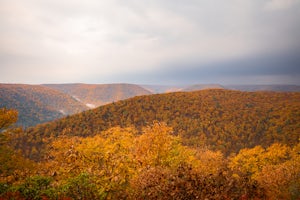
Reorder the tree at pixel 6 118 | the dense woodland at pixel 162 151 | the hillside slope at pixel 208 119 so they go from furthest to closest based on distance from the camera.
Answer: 1. the hillside slope at pixel 208 119
2. the tree at pixel 6 118
3. the dense woodland at pixel 162 151

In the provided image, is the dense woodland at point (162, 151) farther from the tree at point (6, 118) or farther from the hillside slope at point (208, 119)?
the hillside slope at point (208, 119)

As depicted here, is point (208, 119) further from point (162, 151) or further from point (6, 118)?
point (6, 118)

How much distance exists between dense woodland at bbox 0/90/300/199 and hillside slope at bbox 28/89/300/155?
64 centimetres

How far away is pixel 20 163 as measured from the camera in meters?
37.0

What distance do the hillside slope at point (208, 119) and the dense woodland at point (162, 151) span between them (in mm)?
636

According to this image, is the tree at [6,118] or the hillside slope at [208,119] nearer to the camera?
the tree at [6,118]

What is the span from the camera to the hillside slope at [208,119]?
129 meters

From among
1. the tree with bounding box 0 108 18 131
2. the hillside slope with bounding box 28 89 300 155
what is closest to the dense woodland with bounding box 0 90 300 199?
the tree with bounding box 0 108 18 131

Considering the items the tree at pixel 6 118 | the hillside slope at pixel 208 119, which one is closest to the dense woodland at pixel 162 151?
the tree at pixel 6 118

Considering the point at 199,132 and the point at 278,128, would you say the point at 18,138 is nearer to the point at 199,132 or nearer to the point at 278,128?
the point at 199,132

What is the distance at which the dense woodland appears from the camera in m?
15.1

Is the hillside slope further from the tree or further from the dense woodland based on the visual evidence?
the tree

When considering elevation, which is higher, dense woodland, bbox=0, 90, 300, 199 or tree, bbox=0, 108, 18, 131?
tree, bbox=0, 108, 18, 131

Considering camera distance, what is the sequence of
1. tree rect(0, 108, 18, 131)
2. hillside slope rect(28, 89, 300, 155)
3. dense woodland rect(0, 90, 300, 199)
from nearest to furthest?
1. dense woodland rect(0, 90, 300, 199)
2. tree rect(0, 108, 18, 131)
3. hillside slope rect(28, 89, 300, 155)
